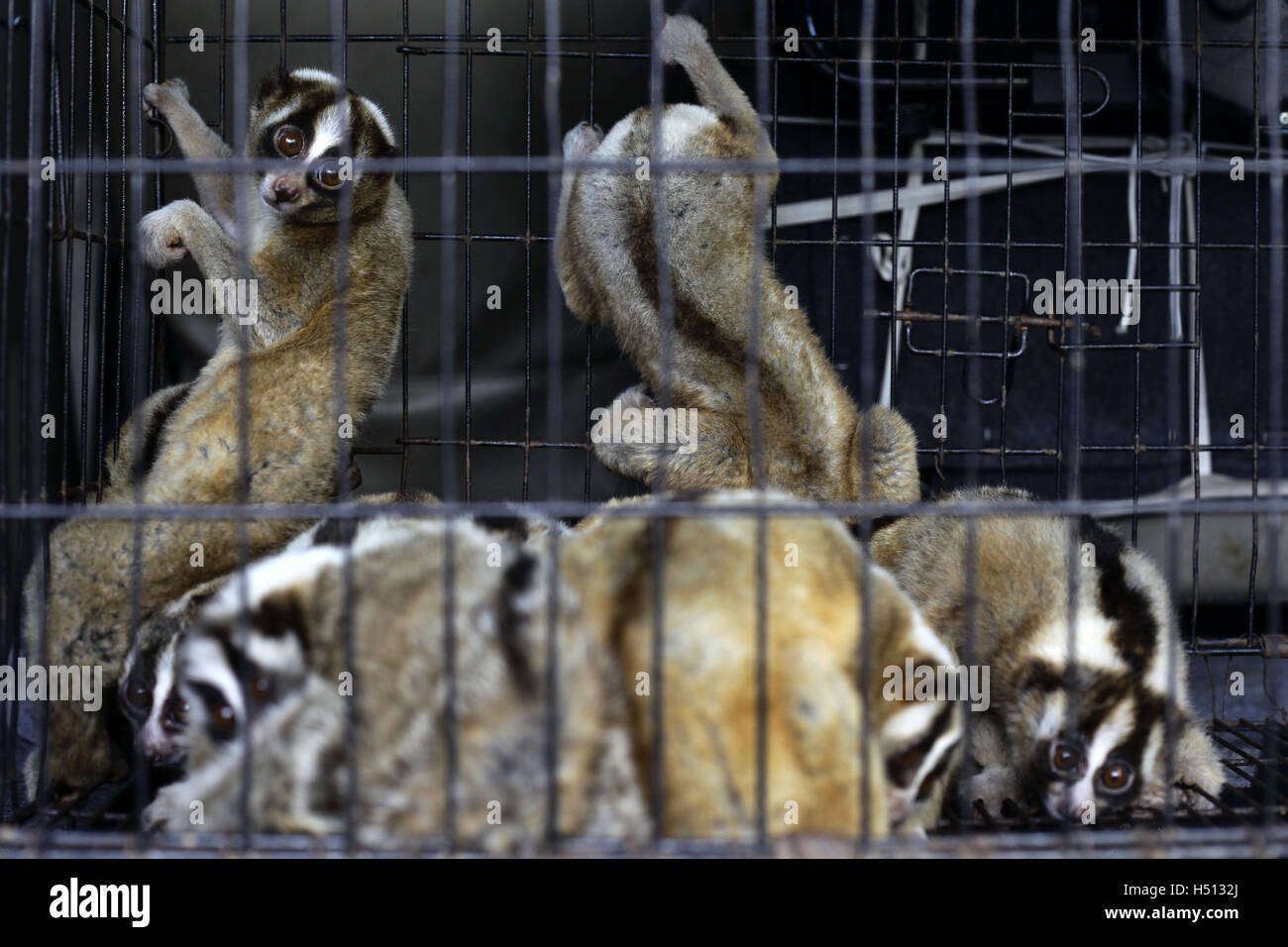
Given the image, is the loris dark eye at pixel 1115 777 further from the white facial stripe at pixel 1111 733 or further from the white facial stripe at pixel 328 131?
the white facial stripe at pixel 328 131

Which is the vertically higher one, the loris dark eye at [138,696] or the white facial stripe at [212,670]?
the white facial stripe at [212,670]

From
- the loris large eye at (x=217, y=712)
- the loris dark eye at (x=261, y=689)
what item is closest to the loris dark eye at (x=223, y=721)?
the loris large eye at (x=217, y=712)

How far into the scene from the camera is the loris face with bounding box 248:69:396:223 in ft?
15.8

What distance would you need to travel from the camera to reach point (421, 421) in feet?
19.8

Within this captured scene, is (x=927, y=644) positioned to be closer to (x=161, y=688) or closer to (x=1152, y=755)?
(x=1152, y=755)

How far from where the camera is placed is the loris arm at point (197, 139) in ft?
16.6

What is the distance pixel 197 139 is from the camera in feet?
16.7

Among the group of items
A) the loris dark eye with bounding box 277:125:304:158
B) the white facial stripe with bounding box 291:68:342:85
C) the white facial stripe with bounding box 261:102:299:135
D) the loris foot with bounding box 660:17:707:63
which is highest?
the loris foot with bounding box 660:17:707:63

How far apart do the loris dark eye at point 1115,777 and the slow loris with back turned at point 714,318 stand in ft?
4.86

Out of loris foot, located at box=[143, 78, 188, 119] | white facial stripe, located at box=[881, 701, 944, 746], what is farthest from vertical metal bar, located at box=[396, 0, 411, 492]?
white facial stripe, located at box=[881, 701, 944, 746]

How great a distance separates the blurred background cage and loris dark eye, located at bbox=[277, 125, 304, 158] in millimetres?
496

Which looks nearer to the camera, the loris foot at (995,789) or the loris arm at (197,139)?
the loris foot at (995,789)

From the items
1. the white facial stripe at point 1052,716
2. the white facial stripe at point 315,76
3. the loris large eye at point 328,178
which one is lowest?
the white facial stripe at point 1052,716

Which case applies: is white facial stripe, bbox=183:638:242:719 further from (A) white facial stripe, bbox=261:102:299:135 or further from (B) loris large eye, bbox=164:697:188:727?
(A) white facial stripe, bbox=261:102:299:135
